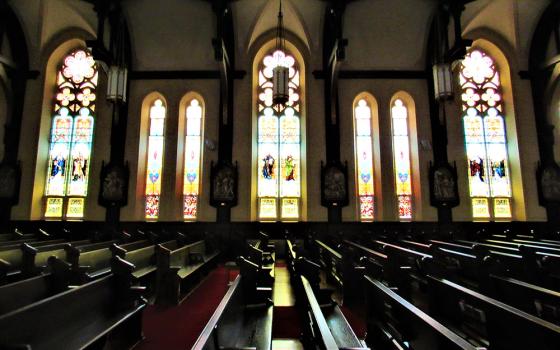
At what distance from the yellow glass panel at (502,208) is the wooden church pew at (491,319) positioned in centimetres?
1167

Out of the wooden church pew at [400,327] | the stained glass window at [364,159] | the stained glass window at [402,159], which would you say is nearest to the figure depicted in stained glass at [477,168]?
the stained glass window at [402,159]

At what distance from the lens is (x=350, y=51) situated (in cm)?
1322

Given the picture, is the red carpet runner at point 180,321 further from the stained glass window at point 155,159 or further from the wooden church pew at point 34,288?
the stained glass window at point 155,159

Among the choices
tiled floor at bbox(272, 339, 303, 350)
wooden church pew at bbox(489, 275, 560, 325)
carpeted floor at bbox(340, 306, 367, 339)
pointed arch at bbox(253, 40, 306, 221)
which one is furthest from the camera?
pointed arch at bbox(253, 40, 306, 221)

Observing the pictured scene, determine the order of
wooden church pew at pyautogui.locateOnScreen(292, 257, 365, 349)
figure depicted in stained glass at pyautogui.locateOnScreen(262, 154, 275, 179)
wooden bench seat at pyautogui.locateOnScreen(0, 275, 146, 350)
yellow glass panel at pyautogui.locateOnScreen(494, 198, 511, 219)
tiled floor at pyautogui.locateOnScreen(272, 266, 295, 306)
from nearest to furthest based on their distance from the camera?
wooden church pew at pyautogui.locateOnScreen(292, 257, 365, 349), wooden bench seat at pyautogui.locateOnScreen(0, 275, 146, 350), tiled floor at pyautogui.locateOnScreen(272, 266, 295, 306), yellow glass panel at pyautogui.locateOnScreen(494, 198, 511, 219), figure depicted in stained glass at pyautogui.locateOnScreen(262, 154, 275, 179)

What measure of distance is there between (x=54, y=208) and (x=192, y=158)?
553cm

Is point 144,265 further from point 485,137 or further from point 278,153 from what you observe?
point 485,137

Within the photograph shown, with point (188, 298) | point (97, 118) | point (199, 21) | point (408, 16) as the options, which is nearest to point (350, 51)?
point (408, 16)

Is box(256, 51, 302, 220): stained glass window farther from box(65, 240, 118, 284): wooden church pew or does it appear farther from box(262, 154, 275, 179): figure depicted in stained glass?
box(65, 240, 118, 284): wooden church pew

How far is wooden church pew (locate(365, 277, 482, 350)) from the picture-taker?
1696 millimetres

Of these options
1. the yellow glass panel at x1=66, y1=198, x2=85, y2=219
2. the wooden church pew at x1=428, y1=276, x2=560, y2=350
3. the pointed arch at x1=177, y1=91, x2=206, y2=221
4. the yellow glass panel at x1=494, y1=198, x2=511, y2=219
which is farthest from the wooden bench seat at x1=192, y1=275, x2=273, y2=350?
the yellow glass panel at x1=494, y1=198, x2=511, y2=219

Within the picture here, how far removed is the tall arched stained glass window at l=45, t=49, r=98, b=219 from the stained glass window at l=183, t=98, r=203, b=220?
3741mm

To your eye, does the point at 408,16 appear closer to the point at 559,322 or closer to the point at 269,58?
the point at 269,58

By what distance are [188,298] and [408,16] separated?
12.8 metres
